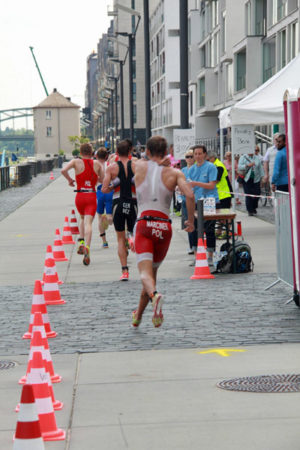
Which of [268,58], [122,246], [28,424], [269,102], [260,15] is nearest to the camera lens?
[28,424]

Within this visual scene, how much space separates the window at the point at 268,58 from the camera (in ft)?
139

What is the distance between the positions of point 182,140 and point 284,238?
10444 mm

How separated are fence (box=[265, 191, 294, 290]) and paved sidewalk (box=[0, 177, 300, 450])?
33cm

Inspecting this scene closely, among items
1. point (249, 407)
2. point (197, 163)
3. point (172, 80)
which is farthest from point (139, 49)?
point (249, 407)

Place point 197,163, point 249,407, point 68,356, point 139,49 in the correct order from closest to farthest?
point 249,407 → point 68,356 → point 197,163 → point 139,49

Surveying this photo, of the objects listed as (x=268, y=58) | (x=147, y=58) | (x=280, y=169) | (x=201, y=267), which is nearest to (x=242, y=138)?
(x=280, y=169)

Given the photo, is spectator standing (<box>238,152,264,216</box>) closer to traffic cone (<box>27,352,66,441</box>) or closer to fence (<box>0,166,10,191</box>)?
traffic cone (<box>27,352,66,441</box>)

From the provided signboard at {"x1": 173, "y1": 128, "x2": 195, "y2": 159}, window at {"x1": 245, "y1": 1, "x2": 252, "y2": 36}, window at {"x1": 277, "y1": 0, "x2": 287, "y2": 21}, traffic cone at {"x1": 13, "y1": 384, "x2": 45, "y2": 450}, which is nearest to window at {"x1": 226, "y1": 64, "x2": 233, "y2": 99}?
window at {"x1": 245, "y1": 1, "x2": 252, "y2": 36}

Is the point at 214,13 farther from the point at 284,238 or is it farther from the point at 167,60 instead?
the point at 284,238

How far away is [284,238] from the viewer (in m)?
9.65

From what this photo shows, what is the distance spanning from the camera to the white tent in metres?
15.7

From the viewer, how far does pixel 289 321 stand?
8391 millimetres

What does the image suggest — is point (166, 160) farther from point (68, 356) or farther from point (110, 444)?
point (110, 444)

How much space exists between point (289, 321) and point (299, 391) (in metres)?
2.67
